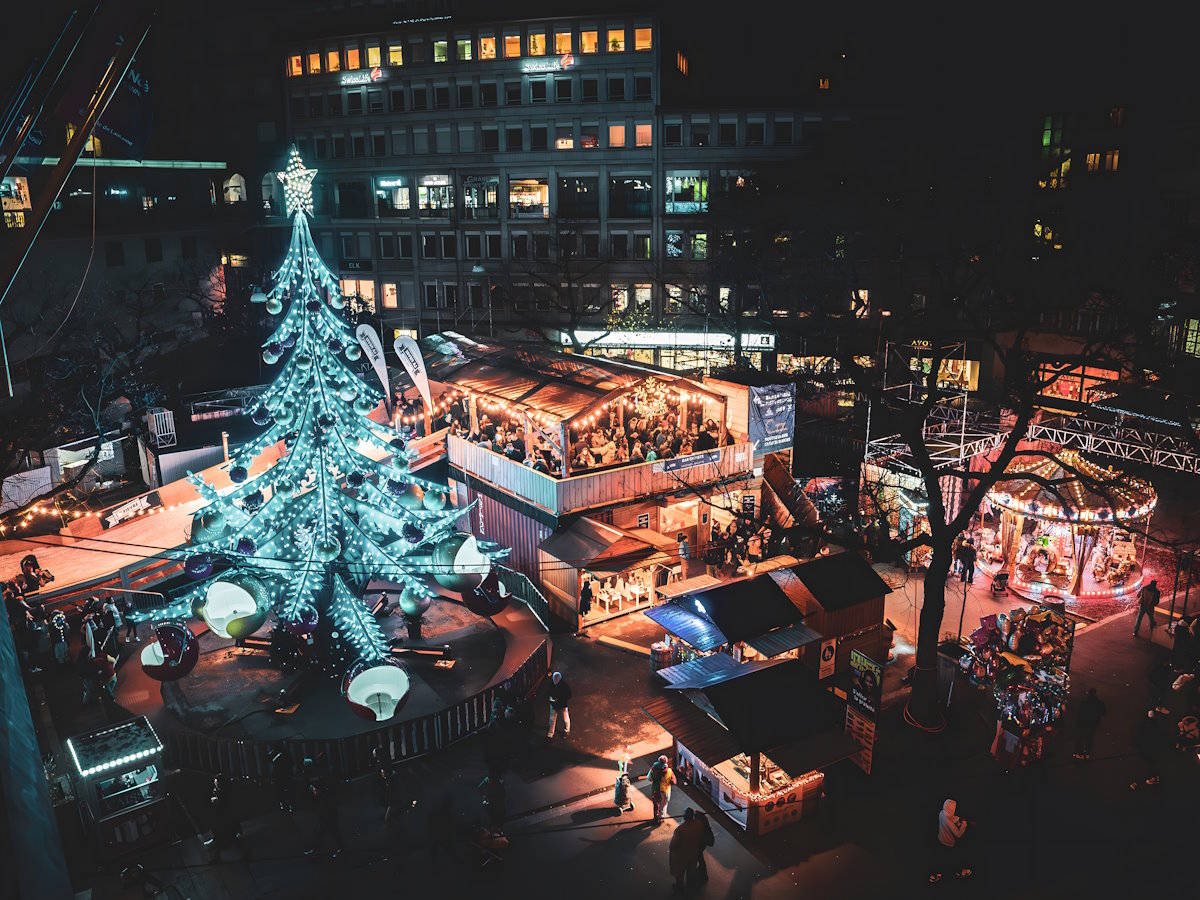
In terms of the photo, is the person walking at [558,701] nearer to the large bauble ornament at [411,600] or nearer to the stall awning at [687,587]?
the large bauble ornament at [411,600]

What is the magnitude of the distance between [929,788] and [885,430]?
20.4 meters

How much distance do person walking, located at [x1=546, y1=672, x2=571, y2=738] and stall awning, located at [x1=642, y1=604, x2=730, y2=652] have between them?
2.23 m

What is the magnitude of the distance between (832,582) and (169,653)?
43.6 feet

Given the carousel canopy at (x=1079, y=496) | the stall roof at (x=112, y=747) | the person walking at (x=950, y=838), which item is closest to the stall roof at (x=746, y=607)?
the person walking at (x=950, y=838)

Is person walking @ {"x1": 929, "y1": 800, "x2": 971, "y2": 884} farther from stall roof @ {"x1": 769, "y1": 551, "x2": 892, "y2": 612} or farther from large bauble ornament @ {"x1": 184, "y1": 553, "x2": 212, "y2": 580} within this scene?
large bauble ornament @ {"x1": 184, "y1": 553, "x2": 212, "y2": 580}

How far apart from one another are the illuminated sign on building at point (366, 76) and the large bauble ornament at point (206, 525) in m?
38.2

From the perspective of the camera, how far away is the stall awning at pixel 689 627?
16984 mm

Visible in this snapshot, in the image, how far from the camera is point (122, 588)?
22406mm

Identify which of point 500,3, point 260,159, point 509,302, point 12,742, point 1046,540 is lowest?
point 1046,540

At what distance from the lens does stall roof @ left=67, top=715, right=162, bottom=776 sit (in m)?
14.0

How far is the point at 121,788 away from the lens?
1409 cm

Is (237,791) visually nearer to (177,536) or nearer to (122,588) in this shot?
(122,588)

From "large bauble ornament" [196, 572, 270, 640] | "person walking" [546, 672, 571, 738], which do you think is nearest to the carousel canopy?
"person walking" [546, 672, 571, 738]

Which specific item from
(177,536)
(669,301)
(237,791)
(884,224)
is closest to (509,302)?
(669,301)
